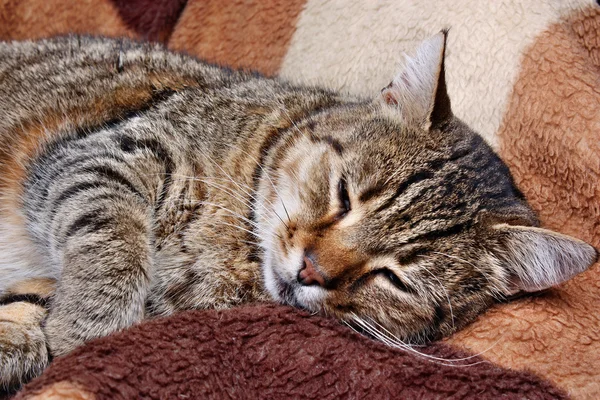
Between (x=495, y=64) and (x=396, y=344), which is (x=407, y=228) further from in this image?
(x=495, y=64)

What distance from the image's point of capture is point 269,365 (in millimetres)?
1308

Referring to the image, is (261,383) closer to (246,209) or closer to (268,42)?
(246,209)

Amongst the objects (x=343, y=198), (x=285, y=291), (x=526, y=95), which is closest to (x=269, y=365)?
(x=285, y=291)

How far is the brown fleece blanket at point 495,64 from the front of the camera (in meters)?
1.51

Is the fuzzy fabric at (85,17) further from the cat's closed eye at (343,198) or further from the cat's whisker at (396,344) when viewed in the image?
the cat's whisker at (396,344)

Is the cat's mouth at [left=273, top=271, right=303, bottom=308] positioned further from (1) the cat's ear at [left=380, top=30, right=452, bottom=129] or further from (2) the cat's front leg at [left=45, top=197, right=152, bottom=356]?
(1) the cat's ear at [left=380, top=30, right=452, bottom=129]

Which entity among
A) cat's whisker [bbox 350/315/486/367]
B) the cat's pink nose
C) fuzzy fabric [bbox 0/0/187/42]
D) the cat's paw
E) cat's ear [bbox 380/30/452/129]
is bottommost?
cat's whisker [bbox 350/315/486/367]

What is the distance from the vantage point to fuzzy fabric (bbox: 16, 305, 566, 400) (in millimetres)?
1219

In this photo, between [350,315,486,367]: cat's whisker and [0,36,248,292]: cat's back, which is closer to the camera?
[350,315,486,367]: cat's whisker

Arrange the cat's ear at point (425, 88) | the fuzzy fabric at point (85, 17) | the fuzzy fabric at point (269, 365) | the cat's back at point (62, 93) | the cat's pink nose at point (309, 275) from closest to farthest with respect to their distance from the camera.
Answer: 1. the fuzzy fabric at point (269, 365)
2. the cat's pink nose at point (309, 275)
3. the cat's ear at point (425, 88)
4. the cat's back at point (62, 93)
5. the fuzzy fabric at point (85, 17)

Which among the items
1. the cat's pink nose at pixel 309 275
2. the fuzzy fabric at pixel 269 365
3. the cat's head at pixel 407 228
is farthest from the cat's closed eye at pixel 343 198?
the fuzzy fabric at pixel 269 365

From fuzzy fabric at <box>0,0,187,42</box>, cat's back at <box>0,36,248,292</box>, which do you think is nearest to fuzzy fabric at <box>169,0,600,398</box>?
cat's back at <box>0,36,248,292</box>

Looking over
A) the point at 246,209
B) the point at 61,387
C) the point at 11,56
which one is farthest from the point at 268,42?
the point at 61,387

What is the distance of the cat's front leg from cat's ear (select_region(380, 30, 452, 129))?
746mm
